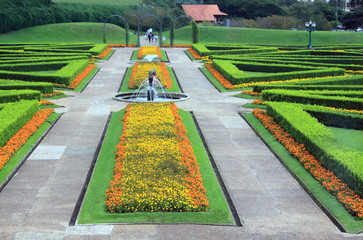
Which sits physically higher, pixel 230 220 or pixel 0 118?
pixel 0 118

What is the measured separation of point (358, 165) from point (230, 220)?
14.8 ft

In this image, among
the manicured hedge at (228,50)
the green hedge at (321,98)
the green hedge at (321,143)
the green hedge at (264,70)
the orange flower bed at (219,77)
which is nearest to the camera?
the green hedge at (321,143)

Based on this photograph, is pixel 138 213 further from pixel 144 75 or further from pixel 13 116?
pixel 144 75

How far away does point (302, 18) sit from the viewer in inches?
4232

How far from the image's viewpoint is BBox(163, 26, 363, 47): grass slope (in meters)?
77.4

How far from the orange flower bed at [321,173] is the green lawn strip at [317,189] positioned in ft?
0.42

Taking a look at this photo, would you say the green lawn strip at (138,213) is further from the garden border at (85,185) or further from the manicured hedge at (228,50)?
the manicured hedge at (228,50)

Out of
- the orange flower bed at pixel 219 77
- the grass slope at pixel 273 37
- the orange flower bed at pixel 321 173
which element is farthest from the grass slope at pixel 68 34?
the orange flower bed at pixel 321 173

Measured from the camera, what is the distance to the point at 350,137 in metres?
19.6

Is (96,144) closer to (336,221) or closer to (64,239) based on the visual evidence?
(64,239)

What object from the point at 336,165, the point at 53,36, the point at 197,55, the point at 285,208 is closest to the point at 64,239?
the point at 285,208

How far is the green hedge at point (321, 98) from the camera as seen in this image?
23672mm

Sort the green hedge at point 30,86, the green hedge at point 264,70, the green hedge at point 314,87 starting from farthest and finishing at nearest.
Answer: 1. the green hedge at point 264,70
2. the green hedge at point 314,87
3. the green hedge at point 30,86

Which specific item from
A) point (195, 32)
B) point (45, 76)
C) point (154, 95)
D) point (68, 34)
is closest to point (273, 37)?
point (195, 32)
